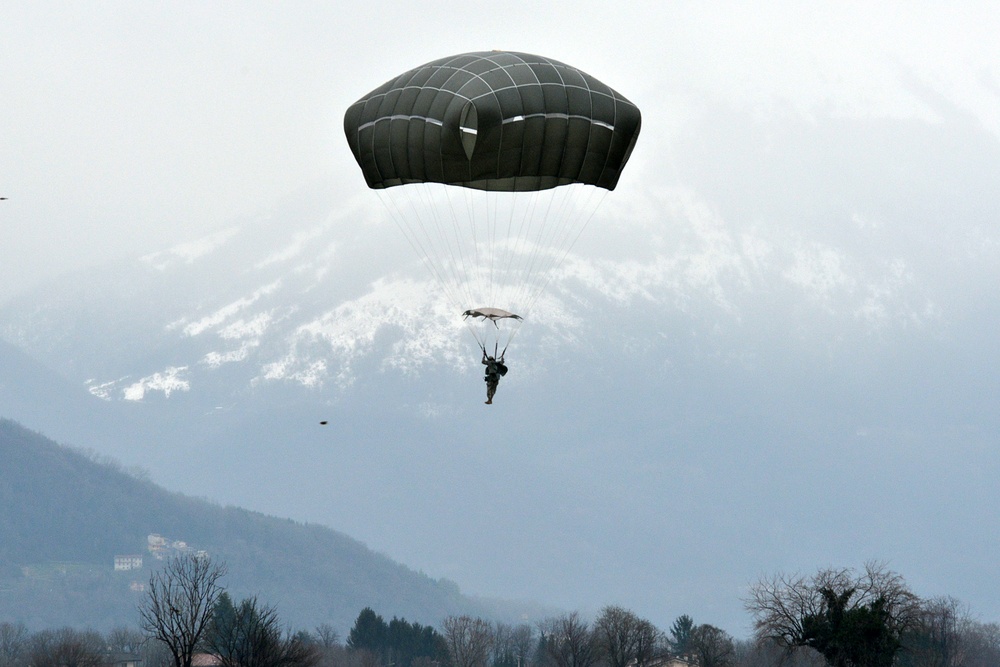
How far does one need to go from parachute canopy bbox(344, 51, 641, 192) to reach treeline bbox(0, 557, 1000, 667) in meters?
17.5

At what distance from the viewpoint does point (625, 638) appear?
402 feet

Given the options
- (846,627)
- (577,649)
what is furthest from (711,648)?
(846,627)

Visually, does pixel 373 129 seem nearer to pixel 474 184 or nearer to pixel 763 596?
pixel 474 184

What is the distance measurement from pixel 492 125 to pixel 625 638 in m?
85.7

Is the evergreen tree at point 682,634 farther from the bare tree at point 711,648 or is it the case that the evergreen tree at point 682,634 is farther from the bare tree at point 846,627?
the bare tree at point 846,627

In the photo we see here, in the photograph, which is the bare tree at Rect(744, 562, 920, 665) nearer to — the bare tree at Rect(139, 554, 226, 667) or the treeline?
the treeline

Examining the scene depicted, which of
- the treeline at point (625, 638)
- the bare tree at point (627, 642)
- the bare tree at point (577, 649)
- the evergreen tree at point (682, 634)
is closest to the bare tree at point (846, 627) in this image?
the treeline at point (625, 638)

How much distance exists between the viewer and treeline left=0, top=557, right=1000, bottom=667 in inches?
2489

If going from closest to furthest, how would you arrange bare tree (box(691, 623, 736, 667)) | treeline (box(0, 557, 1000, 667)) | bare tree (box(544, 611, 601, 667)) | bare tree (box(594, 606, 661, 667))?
treeline (box(0, 557, 1000, 667)) < bare tree (box(691, 623, 736, 667)) < bare tree (box(594, 606, 661, 667)) < bare tree (box(544, 611, 601, 667))

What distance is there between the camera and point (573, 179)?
159ft

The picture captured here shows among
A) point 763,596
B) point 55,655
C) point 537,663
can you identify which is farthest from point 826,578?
→ point 537,663

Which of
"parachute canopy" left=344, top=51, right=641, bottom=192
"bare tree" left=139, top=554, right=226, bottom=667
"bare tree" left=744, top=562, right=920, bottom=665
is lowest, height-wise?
"bare tree" left=139, top=554, right=226, bottom=667

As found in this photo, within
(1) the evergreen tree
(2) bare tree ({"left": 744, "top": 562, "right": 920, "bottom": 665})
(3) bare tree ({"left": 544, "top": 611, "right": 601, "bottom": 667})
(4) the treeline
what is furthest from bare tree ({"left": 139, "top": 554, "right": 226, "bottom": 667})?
(1) the evergreen tree

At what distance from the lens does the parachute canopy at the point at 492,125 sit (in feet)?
150
